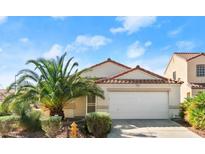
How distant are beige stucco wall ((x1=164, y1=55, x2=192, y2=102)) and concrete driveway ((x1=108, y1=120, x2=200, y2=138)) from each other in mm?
11306

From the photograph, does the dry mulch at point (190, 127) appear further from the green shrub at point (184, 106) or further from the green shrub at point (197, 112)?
the green shrub at point (184, 106)

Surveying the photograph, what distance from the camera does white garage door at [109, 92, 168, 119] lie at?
25.7 m

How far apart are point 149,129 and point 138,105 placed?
5.16 metres

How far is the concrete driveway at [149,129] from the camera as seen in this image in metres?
18.8

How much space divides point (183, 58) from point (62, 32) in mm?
15521

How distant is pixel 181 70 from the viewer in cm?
3616

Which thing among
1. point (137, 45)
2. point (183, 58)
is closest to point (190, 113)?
point (137, 45)

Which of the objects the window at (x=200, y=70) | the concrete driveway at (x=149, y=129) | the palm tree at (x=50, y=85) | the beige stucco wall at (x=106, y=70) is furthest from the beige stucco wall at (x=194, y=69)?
the palm tree at (x=50, y=85)

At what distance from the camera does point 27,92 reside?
69.0ft

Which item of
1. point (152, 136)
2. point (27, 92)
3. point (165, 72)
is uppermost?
point (165, 72)

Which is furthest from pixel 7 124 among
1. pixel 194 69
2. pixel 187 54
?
pixel 187 54

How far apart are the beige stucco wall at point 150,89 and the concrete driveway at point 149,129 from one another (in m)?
1.77

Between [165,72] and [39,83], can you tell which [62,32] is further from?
[165,72]

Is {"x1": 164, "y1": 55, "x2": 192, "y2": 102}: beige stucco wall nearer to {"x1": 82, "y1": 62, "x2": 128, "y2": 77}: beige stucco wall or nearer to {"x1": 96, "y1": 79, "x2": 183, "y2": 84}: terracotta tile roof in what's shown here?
{"x1": 82, "y1": 62, "x2": 128, "y2": 77}: beige stucco wall
